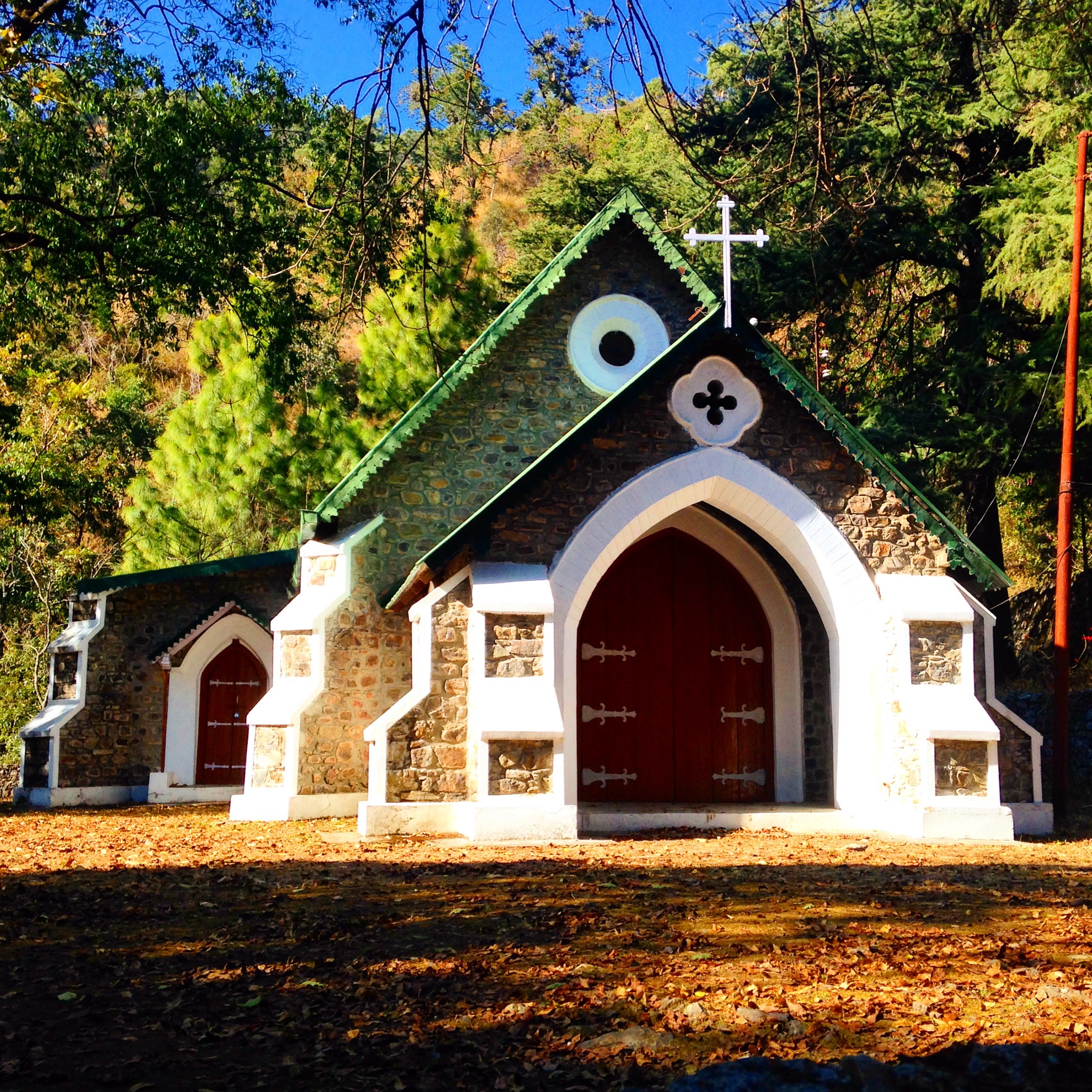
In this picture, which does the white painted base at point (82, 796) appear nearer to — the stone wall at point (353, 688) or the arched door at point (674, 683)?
the stone wall at point (353, 688)

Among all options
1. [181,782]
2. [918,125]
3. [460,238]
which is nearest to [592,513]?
[181,782]

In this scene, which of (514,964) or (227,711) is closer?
(514,964)

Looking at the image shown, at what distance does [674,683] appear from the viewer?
14359 millimetres

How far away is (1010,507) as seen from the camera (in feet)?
95.9

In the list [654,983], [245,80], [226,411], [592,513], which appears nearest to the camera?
[654,983]

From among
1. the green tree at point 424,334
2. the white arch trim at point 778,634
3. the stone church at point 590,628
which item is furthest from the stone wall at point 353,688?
the green tree at point 424,334

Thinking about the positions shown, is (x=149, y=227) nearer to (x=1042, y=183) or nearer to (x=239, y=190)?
(x=239, y=190)

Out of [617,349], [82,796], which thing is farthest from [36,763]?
[617,349]

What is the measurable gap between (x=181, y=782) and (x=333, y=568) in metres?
5.19

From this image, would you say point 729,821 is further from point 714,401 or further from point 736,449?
point 714,401

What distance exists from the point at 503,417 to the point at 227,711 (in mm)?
6821

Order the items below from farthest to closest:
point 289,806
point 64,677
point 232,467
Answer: point 232,467 → point 64,677 → point 289,806

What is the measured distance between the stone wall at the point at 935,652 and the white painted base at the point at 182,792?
10.3 metres

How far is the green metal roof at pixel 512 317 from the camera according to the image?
582 inches
